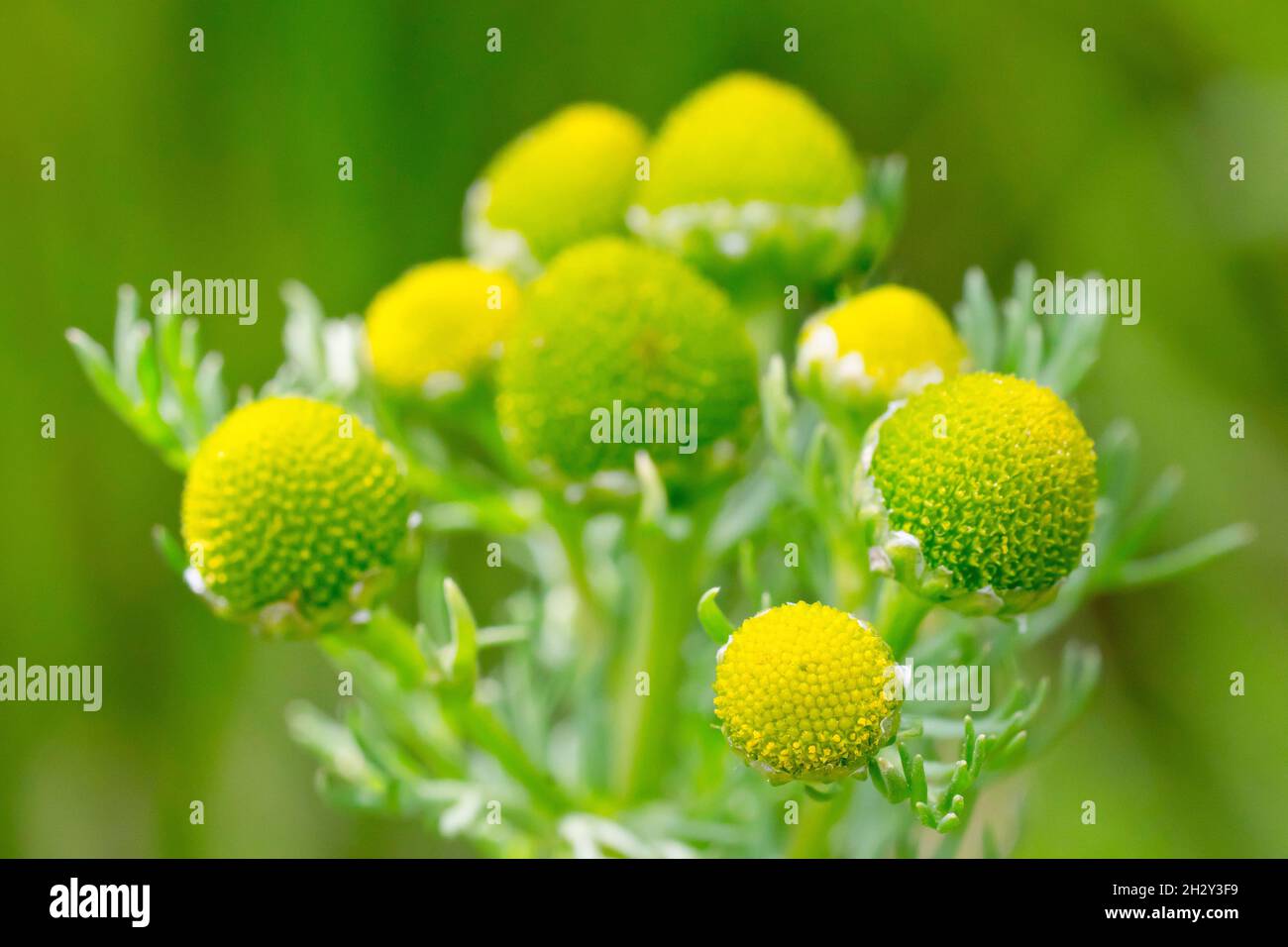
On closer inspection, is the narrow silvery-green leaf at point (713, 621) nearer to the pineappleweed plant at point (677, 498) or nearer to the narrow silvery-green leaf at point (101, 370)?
the pineappleweed plant at point (677, 498)

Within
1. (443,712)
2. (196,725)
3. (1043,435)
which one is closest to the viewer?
(1043,435)

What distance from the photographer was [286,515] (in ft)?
5.03

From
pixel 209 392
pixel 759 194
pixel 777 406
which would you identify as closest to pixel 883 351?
pixel 777 406

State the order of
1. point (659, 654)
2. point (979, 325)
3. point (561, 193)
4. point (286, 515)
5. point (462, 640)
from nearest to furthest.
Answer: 1. point (286, 515)
2. point (462, 640)
3. point (979, 325)
4. point (659, 654)
5. point (561, 193)

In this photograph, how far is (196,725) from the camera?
315 cm

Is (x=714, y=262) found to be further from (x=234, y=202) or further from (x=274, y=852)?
(x=274, y=852)

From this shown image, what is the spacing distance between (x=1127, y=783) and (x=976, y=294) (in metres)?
1.56

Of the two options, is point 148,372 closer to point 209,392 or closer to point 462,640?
point 209,392

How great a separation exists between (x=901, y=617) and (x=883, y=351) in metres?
0.35

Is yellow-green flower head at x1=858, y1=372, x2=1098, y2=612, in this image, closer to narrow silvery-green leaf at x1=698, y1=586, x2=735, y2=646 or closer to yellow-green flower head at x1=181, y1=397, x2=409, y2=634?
narrow silvery-green leaf at x1=698, y1=586, x2=735, y2=646

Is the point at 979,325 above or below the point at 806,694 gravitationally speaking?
above

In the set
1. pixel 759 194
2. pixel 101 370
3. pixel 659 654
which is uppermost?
pixel 759 194

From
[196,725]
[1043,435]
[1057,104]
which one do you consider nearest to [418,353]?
[1043,435]

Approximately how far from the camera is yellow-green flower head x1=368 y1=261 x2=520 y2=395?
1.97 meters
